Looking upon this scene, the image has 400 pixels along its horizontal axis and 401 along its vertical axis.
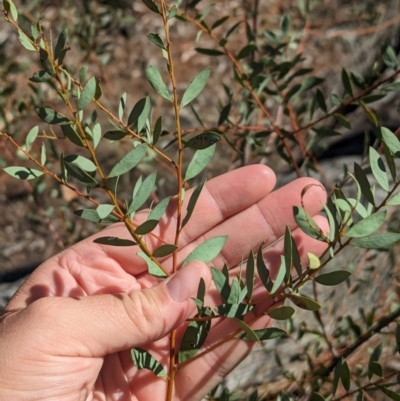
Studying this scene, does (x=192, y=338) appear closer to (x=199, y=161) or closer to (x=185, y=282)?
(x=185, y=282)

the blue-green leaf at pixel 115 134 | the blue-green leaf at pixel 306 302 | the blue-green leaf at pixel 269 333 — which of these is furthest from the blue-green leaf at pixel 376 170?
the blue-green leaf at pixel 115 134

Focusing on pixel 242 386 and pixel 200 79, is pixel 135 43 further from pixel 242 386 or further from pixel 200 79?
pixel 200 79

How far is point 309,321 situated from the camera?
8.50 ft

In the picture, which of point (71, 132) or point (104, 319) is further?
point (104, 319)

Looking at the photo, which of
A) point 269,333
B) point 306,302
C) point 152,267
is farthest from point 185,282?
point 306,302

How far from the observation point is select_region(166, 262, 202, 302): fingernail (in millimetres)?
1223

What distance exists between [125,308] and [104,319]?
0.17 ft

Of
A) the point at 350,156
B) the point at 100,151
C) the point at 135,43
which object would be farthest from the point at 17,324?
the point at 135,43

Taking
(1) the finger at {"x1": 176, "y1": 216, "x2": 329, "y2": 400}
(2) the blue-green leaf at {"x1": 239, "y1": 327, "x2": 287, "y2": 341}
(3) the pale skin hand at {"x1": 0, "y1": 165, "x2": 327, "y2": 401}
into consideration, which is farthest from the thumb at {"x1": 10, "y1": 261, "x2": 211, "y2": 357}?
(1) the finger at {"x1": 176, "y1": 216, "x2": 329, "y2": 400}

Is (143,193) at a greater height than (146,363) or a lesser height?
greater

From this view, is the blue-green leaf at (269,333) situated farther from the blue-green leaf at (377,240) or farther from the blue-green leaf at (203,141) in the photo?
the blue-green leaf at (203,141)

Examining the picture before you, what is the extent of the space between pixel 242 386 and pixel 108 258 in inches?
38.2

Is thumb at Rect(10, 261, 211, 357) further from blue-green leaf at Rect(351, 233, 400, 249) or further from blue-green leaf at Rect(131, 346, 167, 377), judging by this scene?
blue-green leaf at Rect(351, 233, 400, 249)

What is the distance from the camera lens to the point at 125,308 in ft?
4.32
